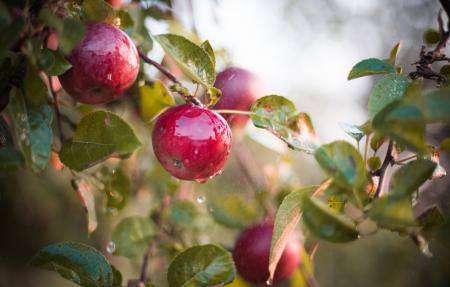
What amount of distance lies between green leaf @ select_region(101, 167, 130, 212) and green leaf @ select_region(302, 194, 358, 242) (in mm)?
796

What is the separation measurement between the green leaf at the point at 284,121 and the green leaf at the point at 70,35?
1.16 ft

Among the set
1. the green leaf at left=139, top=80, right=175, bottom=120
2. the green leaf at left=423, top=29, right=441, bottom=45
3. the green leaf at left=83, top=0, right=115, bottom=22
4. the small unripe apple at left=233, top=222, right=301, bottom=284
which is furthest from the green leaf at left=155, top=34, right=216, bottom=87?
the small unripe apple at left=233, top=222, right=301, bottom=284

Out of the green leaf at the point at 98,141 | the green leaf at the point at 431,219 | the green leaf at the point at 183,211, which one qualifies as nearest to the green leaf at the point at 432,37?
the green leaf at the point at 431,219

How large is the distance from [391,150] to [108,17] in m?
0.61

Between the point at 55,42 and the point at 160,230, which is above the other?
the point at 55,42

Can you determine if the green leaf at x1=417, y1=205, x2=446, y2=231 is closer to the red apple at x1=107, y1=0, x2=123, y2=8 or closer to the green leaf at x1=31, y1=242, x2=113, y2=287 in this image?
the green leaf at x1=31, y1=242, x2=113, y2=287

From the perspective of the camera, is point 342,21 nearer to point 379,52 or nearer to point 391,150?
point 379,52

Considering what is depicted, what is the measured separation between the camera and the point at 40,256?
2.87 feet

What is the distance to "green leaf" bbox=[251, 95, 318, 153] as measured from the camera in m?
0.88

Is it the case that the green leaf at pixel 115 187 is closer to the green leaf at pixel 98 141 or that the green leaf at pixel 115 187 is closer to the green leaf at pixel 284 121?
the green leaf at pixel 98 141

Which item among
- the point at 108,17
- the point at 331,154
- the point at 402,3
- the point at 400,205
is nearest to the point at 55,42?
the point at 108,17

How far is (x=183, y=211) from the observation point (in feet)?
5.26

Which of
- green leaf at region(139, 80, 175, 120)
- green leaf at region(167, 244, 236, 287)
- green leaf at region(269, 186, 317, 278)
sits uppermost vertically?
green leaf at region(269, 186, 317, 278)

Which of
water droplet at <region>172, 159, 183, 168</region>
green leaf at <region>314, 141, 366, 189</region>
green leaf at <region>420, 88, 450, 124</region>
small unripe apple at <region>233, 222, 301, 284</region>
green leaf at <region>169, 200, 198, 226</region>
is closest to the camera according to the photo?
green leaf at <region>420, 88, 450, 124</region>
